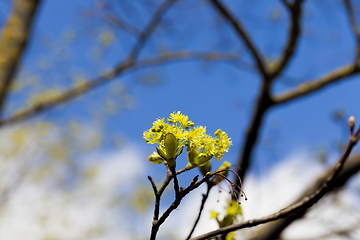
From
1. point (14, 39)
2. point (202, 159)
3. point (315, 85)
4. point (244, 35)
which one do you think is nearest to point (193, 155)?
point (202, 159)

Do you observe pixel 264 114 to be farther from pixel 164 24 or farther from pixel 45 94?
pixel 45 94

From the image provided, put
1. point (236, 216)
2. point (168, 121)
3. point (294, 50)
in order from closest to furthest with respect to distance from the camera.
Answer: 1. point (168, 121)
2. point (236, 216)
3. point (294, 50)

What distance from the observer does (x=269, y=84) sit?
12.1 ft

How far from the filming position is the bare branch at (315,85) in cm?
363

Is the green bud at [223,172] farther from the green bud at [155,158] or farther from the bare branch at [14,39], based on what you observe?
the bare branch at [14,39]

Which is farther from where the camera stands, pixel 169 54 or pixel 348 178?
pixel 169 54

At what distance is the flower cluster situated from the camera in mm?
732

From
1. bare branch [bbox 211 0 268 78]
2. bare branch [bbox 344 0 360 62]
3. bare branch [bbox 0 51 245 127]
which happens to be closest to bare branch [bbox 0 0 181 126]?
bare branch [bbox 0 51 245 127]

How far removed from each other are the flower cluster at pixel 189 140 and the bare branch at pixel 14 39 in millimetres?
3883

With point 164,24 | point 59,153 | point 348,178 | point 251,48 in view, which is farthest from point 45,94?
point 348,178

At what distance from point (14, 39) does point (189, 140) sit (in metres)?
4.36

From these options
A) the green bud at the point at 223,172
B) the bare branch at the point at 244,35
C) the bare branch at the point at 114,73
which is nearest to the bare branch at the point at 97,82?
the bare branch at the point at 114,73

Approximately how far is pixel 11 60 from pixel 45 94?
267 centimetres

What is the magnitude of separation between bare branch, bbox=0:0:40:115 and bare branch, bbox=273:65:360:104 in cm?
362
